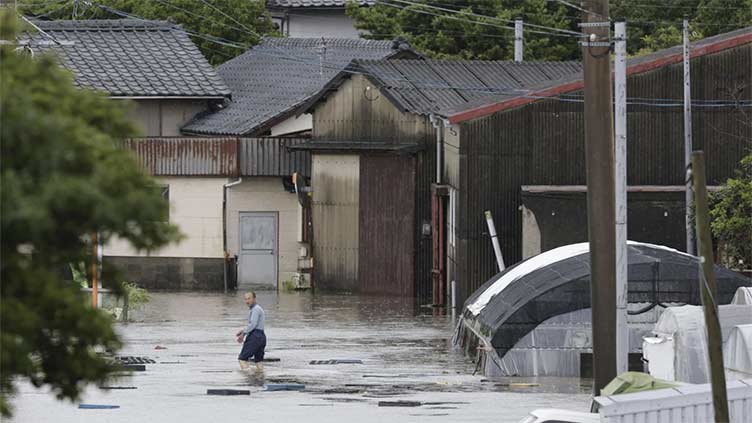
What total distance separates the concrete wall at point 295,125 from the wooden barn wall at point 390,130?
2563mm

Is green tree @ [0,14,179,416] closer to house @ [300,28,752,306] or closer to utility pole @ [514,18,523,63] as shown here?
house @ [300,28,752,306]

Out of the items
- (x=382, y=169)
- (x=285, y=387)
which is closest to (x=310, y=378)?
(x=285, y=387)

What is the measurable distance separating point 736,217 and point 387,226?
39.2 feet

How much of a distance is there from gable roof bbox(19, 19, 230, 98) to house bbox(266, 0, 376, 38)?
17.2 metres

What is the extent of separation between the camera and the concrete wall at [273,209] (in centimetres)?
4300

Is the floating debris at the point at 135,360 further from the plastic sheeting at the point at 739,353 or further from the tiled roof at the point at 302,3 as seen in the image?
the tiled roof at the point at 302,3

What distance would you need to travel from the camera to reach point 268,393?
22031mm

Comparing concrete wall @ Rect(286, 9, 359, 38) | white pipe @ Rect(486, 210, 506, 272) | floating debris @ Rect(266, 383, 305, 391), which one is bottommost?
floating debris @ Rect(266, 383, 305, 391)

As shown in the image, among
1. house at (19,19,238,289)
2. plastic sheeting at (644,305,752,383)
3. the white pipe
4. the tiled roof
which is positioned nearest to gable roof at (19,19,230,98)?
house at (19,19,238,289)

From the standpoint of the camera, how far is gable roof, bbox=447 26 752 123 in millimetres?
33625

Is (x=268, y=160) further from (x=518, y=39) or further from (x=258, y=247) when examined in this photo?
(x=518, y=39)

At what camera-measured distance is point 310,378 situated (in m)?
23.9

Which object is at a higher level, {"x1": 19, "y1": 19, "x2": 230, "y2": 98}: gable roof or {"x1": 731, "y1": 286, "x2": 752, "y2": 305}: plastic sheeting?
{"x1": 19, "y1": 19, "x2": 230, "y2": 98}: gable roof

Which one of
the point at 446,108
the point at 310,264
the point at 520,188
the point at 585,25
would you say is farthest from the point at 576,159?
the point at 585,25
